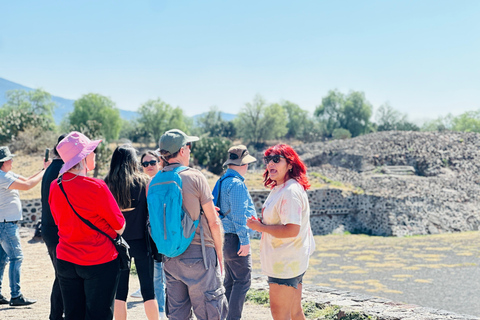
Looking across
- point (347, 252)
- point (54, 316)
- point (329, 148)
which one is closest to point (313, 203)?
point (347, 252)

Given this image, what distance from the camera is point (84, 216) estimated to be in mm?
2869

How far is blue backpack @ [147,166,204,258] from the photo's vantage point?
2.92 meters

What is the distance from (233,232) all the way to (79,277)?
146cm

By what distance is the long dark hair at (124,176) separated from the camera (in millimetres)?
3732

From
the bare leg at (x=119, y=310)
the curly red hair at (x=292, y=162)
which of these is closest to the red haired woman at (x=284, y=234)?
the curly red hair at (x=292, y=162)

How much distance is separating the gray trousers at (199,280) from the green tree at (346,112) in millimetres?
54173

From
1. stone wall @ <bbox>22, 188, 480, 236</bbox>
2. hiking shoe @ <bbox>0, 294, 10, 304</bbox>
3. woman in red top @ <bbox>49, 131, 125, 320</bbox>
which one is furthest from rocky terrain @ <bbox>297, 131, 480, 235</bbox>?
woman in red top @ <bbox>49, 131, 125, 320</bbox>

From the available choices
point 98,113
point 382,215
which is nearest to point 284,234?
point 382,215

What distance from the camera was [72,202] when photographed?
9.35 feet

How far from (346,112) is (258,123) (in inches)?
559

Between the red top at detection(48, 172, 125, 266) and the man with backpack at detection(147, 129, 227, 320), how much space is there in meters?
0.31

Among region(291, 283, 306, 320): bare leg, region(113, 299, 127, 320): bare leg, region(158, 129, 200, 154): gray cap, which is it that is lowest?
region(113, 299, 127, 320): bare leg

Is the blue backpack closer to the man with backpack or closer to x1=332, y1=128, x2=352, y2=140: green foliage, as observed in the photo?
the man with backpack

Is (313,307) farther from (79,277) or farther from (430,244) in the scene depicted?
(430,244)
